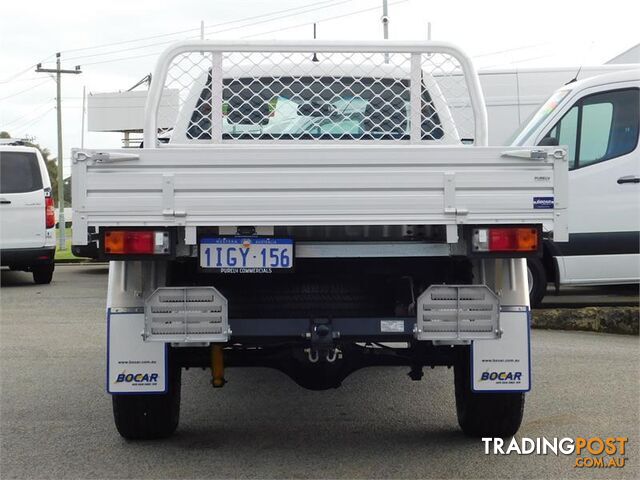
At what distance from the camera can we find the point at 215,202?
409 centimetres

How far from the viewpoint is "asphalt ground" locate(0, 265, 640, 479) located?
14.8 feet

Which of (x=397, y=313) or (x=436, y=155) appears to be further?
(x=397, y=313)

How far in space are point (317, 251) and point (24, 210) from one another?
9.96 m

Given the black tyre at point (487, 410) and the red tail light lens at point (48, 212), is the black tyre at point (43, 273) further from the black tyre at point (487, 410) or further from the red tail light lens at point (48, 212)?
the black tyre at point (487, 410)

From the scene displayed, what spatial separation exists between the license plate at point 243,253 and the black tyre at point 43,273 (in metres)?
10.1

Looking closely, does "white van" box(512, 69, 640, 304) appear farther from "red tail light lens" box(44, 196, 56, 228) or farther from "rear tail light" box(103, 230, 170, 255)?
"red tail light lens" box(44, 196, 56, 228)

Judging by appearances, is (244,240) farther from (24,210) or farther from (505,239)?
(24,210)

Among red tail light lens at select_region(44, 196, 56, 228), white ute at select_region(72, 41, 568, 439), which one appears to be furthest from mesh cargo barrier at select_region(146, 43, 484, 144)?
red tail light lens at select_region(44, 196, 56, 228)

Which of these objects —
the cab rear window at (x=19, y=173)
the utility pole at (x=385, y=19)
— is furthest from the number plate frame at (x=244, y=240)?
the utility pole at (x=385, y=19)

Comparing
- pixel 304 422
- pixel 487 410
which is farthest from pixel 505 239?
pixel 304 422

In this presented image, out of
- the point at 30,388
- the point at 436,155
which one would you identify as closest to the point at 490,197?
the point at 436,155

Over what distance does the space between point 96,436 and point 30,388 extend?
5.26 ft

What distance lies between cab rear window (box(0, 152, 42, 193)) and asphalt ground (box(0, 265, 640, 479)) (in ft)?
18.6

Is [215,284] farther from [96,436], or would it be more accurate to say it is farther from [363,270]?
[96,436]
